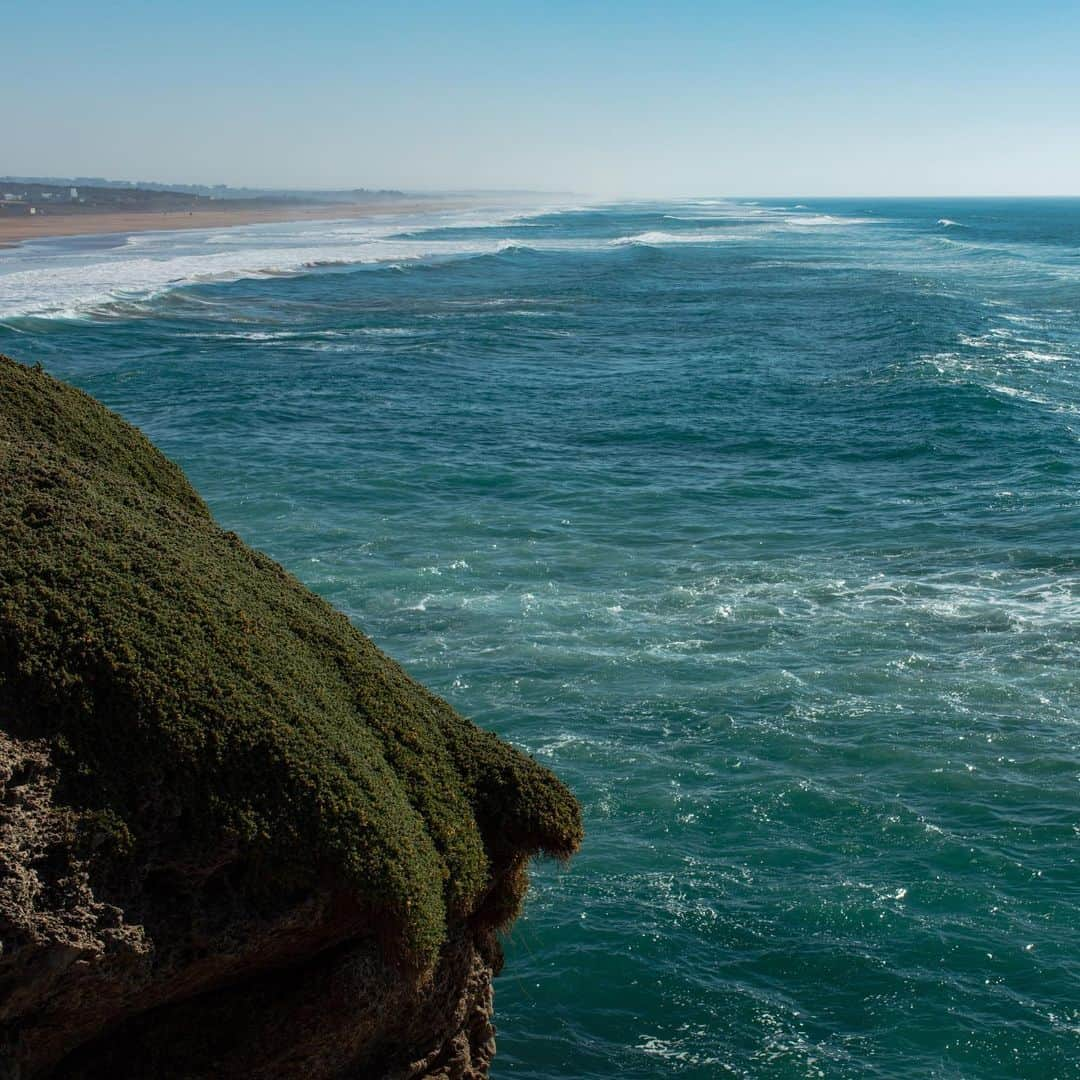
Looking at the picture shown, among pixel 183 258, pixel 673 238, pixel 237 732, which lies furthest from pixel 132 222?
pixel 237 732

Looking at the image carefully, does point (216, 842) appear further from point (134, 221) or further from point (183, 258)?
point (134, 221)

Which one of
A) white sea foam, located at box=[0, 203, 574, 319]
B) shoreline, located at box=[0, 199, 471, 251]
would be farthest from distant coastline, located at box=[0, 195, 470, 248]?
white sea foam, located at box=[0, 203, 574, 319]

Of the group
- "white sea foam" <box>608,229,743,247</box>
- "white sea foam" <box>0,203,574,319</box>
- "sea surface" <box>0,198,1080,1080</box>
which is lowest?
"sea surface" <box>0,198,1080,1080</box>

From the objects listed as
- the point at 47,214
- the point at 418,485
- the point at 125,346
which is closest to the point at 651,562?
the point at 418,485


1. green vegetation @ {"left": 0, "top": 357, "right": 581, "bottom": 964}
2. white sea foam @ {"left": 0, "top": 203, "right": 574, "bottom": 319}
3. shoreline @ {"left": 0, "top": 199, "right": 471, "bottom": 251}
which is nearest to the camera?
green vegetation @ {"left": 0, "top": 357, "right": 581, "bottom": 964}

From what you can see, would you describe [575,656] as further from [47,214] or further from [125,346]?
[47,214]

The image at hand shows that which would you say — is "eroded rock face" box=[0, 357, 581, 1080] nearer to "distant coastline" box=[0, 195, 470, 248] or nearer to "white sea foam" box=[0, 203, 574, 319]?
"white sea foam" box=[0, 203, 574, 319]

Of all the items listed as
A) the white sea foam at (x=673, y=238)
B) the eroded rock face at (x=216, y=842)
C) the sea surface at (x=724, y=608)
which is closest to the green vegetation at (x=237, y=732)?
the eroded rock face at (x=216, y=842)

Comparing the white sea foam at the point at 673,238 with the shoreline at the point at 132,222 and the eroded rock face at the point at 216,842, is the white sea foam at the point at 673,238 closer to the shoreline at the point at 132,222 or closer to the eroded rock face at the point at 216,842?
the shoreline at the point at 132,222
